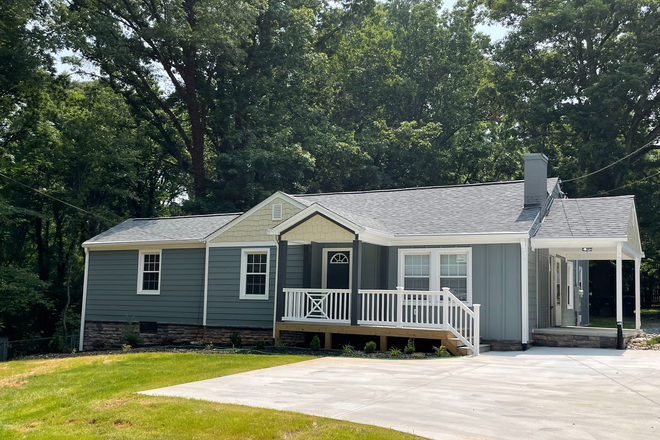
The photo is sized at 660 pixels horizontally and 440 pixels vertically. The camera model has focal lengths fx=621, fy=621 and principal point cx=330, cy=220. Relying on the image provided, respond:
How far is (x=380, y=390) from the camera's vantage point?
8.80 m

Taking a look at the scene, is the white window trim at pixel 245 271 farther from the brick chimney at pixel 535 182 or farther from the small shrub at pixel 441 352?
the brick chimney at pixel 535 182

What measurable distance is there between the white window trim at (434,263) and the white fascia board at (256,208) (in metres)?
3.23

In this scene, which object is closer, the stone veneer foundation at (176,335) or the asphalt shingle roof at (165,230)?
the stone veneer foundation at (176,335)

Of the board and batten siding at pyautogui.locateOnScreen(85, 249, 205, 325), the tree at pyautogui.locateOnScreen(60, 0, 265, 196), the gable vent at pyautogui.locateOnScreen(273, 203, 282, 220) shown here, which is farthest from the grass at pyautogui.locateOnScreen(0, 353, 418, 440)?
the tree at pyautogui.locateOnScreen(60, 0, 265, 196)

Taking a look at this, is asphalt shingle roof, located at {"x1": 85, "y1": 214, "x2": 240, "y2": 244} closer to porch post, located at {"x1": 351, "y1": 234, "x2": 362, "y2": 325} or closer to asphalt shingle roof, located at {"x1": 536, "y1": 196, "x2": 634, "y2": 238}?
porch post, located at {"x1": 351, "y1": 234, "x2": 362, "y2": 325}

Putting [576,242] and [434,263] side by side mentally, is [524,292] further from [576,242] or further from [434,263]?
[434,263]

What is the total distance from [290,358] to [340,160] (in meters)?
22.1

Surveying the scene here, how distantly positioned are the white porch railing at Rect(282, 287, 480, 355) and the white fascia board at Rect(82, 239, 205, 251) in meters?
4.42

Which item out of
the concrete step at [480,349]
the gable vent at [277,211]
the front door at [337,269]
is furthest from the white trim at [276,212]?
the concrete step at [480,349]

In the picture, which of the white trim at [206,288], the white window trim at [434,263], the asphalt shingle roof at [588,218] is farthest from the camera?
the white trim at [206,288]

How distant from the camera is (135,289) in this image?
20.0 metres

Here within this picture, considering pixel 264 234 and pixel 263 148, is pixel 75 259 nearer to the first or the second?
pixel 263 148

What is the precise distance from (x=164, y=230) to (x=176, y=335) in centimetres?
367

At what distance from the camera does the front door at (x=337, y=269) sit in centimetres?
1711
